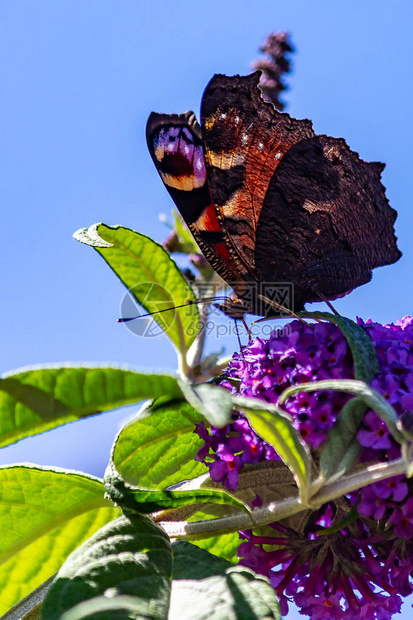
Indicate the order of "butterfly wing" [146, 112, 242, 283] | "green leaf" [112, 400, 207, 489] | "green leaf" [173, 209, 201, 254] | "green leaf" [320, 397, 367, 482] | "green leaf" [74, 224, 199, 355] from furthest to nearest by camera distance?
"green leaf" [173, 209, 201, 254] → "butterfly wing" [146, 112, 242, 283] → "green leaf" [74, 224, 199, 355] → "green leaf" [112, 400, 207, 489] → "green leaf" [320, 397, 367, 482]

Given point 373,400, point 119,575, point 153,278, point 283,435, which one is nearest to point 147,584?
point 119,575

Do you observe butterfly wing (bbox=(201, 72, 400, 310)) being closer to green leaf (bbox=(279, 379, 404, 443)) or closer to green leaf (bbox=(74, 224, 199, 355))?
green leaf (bbox=(74, 224, 199, 355))

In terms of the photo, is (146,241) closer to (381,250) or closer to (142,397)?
(142,397)

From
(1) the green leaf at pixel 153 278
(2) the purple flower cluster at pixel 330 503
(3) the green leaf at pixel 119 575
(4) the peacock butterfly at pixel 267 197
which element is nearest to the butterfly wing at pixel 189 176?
(4) the peacock butterfly at pixel 267 197

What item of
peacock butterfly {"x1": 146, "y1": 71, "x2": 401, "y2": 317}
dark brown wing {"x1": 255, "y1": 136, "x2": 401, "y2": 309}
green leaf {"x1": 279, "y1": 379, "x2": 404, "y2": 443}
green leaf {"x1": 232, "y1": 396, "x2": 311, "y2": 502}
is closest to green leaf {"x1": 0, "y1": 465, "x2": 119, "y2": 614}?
green leaf {"x1": 232, "y1": 396, "x2": 311, "y2": 502}

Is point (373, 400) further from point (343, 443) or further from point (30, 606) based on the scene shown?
point (30, 606)

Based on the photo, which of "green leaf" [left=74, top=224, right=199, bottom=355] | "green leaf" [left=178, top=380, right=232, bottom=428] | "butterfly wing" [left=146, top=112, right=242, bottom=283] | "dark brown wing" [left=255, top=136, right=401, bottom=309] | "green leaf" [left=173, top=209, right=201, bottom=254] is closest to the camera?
"green leaf" [left=178, top=380, right=232, bottom=428]

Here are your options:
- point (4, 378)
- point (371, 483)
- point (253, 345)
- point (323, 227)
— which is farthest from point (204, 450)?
point (323, 227)
